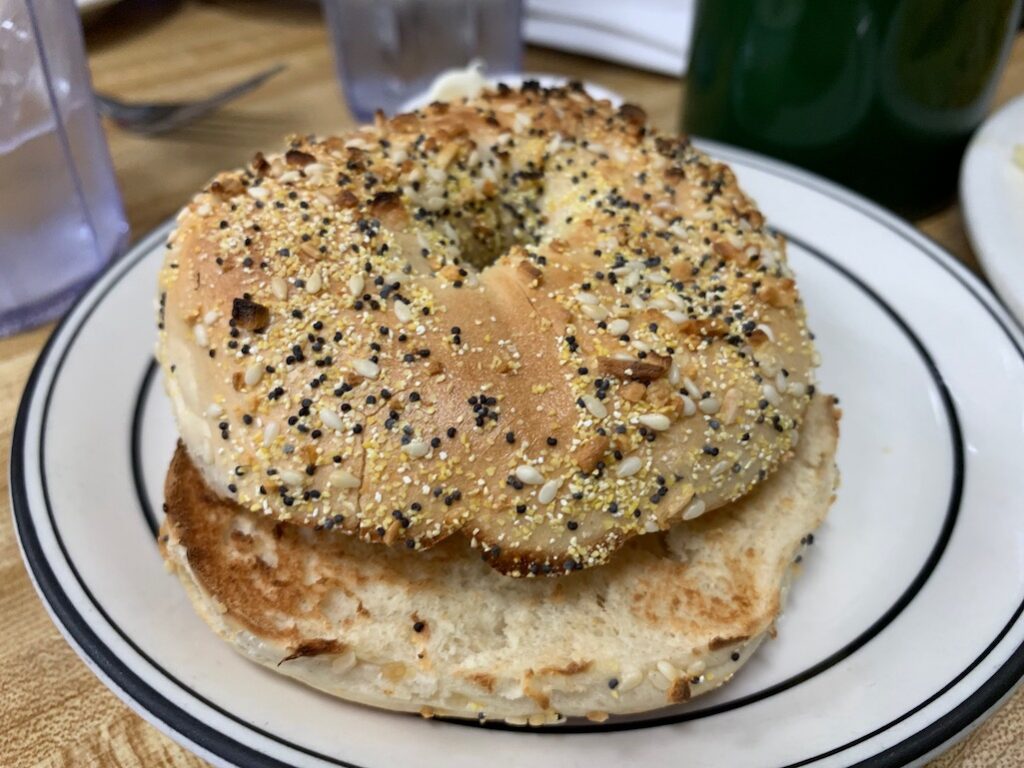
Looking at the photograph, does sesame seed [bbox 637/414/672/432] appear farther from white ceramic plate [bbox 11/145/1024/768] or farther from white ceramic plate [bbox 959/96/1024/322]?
white ceramic plate [bbox 959/96/1024/322]

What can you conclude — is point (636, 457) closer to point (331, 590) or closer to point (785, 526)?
point (785, 526)

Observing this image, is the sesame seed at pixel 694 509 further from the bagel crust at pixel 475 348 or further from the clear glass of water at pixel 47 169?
the clear glass of water at pixel 47 169

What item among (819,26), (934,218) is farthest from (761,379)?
(934,218)

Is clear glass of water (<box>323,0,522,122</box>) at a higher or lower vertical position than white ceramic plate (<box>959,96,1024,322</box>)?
higher

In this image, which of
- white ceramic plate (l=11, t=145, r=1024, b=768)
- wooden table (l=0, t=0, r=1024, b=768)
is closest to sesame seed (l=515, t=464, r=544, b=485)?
white ceramic plate (l=11, t=145, r=1024, b=768)

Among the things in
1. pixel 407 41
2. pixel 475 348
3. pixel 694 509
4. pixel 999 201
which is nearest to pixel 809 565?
pixel 694 509
